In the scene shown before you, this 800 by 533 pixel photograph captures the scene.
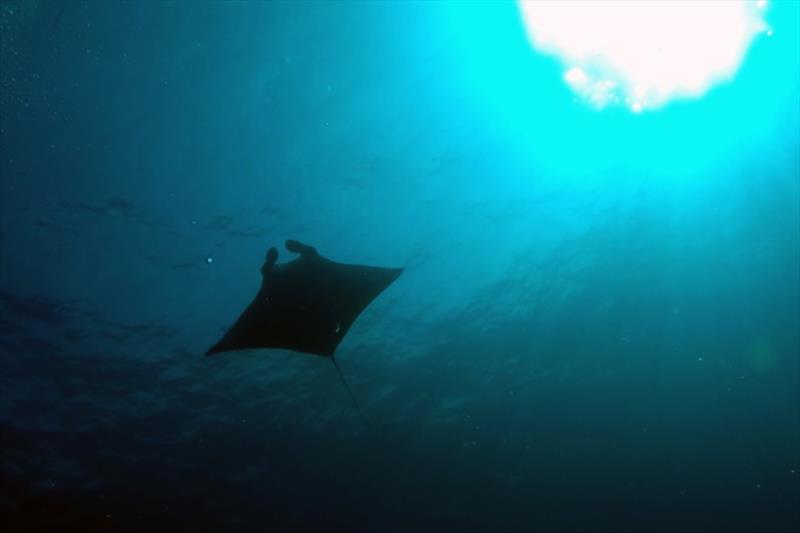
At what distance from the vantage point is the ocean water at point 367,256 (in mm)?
8039

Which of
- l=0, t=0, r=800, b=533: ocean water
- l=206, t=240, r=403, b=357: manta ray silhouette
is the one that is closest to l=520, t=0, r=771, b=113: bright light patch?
l=0, t=0, r=800, b=533: ocean water

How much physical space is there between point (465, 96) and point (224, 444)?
44.3 feet

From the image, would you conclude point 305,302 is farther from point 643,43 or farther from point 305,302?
point 643,43

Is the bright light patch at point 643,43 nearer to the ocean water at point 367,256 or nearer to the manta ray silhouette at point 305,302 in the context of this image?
the ocean water at point 367,256

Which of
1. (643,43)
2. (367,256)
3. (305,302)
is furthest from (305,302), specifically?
(643,43)

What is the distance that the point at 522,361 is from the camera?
1788 cm

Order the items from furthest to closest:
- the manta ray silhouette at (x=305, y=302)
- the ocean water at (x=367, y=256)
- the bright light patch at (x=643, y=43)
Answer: the bright light patch at (x=643, y=43) → the ocean water at (x=367, y=256) → the manta ray silhouette at (x=305, y=302)

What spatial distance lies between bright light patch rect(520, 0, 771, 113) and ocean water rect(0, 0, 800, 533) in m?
0.39

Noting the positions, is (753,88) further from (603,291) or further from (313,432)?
(313,432)

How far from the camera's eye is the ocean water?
8039mm

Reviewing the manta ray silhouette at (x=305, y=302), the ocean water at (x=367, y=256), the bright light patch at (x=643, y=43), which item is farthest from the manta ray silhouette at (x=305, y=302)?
the bright light patch at (x=643, y=43)

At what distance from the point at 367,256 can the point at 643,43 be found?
6980 millimetres

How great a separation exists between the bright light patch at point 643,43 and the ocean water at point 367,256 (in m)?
0.39

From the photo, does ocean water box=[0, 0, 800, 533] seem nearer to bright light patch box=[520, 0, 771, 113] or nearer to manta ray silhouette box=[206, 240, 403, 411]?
bright light patch box=[520, 0, 771, 113]
